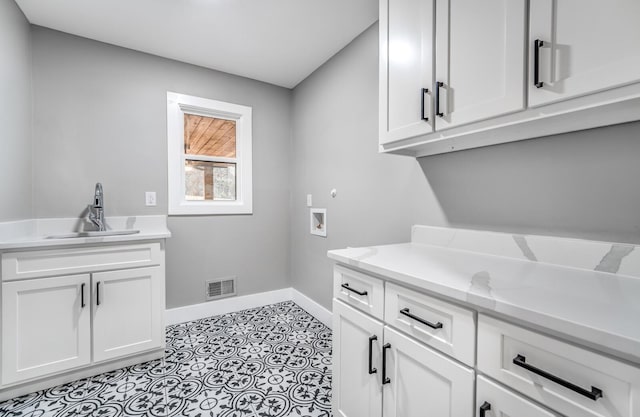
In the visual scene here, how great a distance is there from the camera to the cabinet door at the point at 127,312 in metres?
1.88

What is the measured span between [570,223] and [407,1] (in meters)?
1.21

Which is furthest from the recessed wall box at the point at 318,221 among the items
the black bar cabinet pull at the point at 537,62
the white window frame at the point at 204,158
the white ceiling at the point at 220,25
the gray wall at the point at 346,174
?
the black bar cabinet pull at the point at 537,62

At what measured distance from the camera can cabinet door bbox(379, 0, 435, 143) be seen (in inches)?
50.1

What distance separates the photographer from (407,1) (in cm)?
136

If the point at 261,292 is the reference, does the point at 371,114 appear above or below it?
above

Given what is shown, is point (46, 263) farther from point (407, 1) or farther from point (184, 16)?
point (407, 1)

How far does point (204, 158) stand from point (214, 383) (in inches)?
78.9

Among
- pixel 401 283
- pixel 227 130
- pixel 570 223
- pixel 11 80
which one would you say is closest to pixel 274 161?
pixel 227 130

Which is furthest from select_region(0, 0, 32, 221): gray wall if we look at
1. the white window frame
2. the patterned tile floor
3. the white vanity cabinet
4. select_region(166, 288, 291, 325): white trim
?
select_region(166, 288, 291, 325): white trim

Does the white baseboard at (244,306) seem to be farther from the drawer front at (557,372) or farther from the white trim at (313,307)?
the drawer front at (557,372)

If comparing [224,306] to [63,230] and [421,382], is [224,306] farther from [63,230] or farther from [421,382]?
[421,382]

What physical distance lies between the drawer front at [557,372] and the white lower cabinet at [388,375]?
113mm

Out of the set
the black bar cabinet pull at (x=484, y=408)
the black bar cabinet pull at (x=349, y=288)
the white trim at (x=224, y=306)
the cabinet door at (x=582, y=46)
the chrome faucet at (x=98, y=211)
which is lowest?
the white trim at (x=224, y=306)

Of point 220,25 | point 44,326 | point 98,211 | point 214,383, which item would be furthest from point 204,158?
point 214,383
